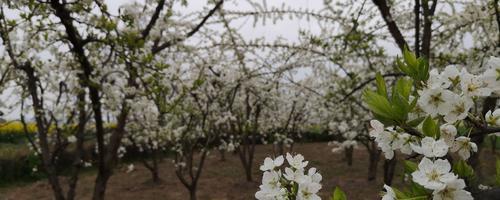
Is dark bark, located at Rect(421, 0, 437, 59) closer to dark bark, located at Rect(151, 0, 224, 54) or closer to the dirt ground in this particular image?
dark bark, located at Rect(151, 0, 224, 54)

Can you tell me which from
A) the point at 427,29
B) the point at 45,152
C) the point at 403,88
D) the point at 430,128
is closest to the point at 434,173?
the point at 430,128

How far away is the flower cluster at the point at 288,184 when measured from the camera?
4.48ft

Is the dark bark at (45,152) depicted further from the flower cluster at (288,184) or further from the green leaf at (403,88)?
the green leaf at (403,88)

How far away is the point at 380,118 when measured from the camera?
126 centimetres

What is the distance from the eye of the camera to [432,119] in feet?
3.92

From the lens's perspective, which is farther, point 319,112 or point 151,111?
point 319,112

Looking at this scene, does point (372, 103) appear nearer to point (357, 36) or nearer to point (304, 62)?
point (357, 36)

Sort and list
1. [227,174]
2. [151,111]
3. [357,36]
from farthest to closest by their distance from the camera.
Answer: [227,174], [151,111], [357,36]

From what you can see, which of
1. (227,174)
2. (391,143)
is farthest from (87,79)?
(227,174)

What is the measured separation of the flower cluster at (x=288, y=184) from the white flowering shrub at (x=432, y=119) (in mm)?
207

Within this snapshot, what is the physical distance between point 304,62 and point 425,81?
25.2 ft

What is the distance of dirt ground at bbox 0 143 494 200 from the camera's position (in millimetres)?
8977

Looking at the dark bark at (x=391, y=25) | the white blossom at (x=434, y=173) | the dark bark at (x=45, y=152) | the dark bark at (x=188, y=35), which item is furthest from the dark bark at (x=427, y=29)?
the dark bark at (x=45, y=152)

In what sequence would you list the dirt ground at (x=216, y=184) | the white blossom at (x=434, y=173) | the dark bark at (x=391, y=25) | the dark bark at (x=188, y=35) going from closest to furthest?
the white blossom at (x=434, y=173), the dark bark at (x=391, y=25), the dark bark at (x=188, y=35), the dirt ground at (x=216, y=184)
